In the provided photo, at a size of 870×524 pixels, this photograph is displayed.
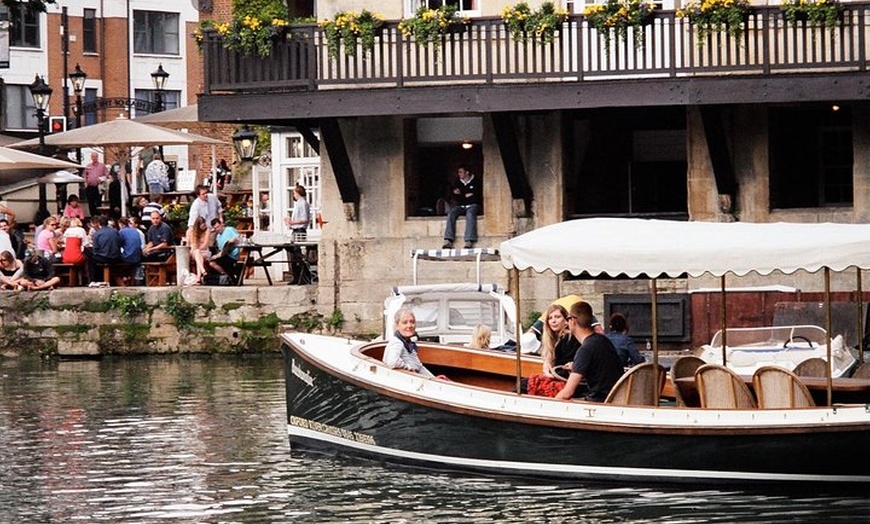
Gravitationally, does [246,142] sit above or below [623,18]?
below

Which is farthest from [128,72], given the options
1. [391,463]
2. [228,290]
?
[391,463]

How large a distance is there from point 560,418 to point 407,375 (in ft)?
5.99

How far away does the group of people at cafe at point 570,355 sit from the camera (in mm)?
20516

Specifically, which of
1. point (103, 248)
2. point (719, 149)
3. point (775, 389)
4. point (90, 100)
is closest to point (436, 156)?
point (719, 149)

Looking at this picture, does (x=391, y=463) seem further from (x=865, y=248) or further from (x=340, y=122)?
(x=340, y=122)

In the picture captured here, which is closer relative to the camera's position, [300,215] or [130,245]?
[130,245]

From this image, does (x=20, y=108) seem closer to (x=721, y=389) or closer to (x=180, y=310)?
(x=180, y=310)

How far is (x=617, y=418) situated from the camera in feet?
65.7

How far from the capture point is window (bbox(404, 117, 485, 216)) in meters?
35.7

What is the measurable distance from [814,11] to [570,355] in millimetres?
12180

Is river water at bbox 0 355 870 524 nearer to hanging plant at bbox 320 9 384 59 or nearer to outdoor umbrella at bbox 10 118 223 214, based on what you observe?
hanging plant at bbox 320 9 384 59

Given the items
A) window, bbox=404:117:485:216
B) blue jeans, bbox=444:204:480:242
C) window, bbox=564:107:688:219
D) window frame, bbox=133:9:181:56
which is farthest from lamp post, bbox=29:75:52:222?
window frame, bbox=133:9:181:56

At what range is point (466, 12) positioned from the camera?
116 feet

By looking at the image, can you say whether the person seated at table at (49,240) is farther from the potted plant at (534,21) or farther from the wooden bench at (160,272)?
the potted plant at (534,21)
